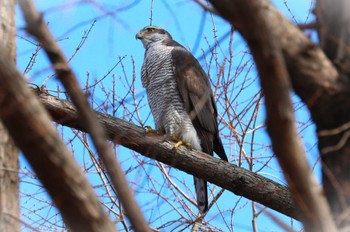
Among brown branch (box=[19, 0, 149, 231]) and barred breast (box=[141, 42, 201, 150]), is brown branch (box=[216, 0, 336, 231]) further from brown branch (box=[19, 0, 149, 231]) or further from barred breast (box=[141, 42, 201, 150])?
barred breast (box=[141, 42, 201, 150])

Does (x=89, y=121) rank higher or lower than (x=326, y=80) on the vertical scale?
lower

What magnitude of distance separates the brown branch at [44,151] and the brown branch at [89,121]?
0.37ft

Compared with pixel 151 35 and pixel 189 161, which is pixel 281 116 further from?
pixel 151 35

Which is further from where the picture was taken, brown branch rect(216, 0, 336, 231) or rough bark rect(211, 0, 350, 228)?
rough bark rect(211, 0, 350, 228)

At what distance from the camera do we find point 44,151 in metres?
2.12

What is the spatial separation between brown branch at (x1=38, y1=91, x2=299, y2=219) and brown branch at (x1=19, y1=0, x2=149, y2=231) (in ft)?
9.47

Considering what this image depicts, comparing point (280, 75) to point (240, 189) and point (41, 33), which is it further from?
point (240, 189)

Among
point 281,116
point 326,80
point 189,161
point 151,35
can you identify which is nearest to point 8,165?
point 281,116

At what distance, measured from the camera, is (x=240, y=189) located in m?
5.18

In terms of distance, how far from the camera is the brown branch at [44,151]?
2.11 m

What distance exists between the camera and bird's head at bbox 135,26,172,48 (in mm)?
8117

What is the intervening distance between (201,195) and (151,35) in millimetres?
2665

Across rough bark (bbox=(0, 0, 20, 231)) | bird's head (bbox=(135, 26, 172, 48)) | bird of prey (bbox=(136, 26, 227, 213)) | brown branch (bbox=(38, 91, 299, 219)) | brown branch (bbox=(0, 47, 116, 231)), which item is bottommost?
brown branch (bbox=(0, 47, 116, 231))

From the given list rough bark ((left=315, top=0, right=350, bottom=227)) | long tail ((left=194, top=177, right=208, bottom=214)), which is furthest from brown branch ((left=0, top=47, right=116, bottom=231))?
long tail ((left=194, top=177, right=208, bottom=214))
